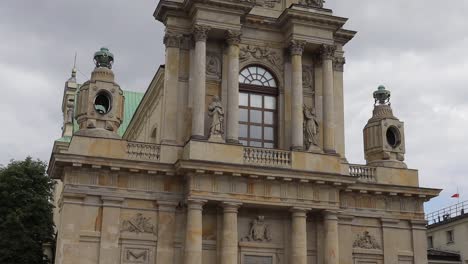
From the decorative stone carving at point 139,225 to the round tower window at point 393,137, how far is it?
35.1 feet

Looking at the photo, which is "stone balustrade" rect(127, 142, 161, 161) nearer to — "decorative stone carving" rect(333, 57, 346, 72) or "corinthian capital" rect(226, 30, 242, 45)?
"corinthian capital" rect(226, 30, 242, 45)

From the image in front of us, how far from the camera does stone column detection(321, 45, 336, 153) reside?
27.7 meters

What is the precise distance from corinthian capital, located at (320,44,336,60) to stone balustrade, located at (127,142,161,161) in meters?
7.87

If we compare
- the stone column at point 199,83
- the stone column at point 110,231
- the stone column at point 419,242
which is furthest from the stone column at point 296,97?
the stone column at point 110,231

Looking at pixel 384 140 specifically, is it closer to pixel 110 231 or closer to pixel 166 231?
pixel 166 231

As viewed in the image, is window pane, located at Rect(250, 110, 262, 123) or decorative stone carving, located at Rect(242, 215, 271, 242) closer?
decorative stone carving, located at Rect(242, 215, 271, 242)

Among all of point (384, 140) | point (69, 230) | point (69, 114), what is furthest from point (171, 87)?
point (69, 114)

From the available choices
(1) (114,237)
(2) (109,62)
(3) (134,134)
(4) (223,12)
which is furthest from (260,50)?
(3) (134,134)

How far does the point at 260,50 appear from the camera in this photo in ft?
93.9

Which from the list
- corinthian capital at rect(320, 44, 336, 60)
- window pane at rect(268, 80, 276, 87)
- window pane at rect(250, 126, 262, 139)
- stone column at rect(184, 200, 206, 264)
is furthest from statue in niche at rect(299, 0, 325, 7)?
stone column at rect(184, 200, 206, 264)

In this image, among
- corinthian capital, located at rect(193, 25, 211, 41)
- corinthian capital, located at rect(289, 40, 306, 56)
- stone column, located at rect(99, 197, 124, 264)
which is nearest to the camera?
stone column, located at rect(99, 197, 124, 264)

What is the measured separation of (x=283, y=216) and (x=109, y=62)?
28.8ft

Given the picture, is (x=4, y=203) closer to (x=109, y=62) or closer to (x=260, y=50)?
(x=109, y=62)

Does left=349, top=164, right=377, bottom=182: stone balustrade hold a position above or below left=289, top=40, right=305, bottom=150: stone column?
below
